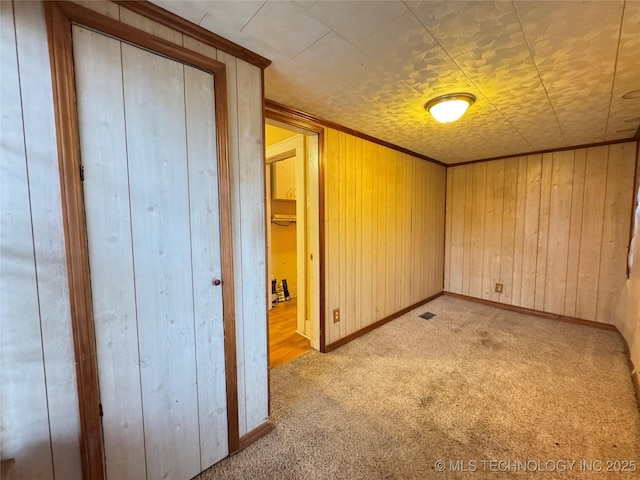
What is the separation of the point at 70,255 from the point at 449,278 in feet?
15.2

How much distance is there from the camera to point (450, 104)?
1.91 metres

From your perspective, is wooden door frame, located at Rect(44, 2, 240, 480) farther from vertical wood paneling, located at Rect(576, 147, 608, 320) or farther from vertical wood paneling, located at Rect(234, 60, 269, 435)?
vertical wood paneling, located at Rect(576, 147, 608, 320)

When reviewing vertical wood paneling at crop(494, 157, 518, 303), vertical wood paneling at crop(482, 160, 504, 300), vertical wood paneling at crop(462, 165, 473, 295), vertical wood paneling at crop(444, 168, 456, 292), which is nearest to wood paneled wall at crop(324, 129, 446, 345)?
vertical wood paneling at crop(444, 168, 456, 292)

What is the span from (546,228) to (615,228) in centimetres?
60

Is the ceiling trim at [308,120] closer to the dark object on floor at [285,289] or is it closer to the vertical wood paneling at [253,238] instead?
the vertical wood paneling at [253,238]

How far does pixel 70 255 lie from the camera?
1.01m

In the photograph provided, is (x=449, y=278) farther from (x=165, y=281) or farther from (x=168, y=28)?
(x=168, y=28)

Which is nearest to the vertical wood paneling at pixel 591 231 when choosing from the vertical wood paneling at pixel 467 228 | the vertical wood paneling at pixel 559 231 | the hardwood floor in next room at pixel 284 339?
the vertical wood paneling at pixel 559 231

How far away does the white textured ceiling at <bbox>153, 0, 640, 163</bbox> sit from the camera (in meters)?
1.16

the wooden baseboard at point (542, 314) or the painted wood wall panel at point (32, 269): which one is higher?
the painted wood wall panel at point (32, 269)

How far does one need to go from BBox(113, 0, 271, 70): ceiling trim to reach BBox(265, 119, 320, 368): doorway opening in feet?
2.38

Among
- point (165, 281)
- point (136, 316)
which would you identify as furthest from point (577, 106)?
point (136, 316)

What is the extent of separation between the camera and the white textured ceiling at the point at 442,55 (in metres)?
1.16

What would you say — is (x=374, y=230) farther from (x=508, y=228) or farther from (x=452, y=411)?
(x=508, y=228)
